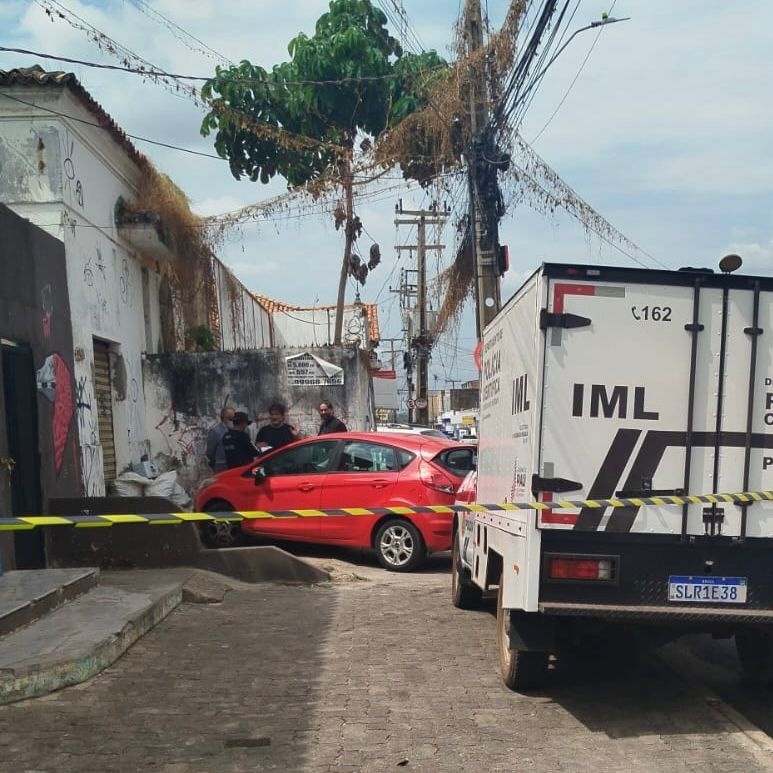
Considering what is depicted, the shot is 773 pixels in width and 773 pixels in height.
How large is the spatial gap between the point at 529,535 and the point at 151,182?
35.8 ft

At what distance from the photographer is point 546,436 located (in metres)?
4.79

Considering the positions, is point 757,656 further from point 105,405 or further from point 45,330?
point 105,405

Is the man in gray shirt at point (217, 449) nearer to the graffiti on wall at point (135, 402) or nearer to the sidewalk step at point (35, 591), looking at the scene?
the graffiti on wall at point (135, 402)

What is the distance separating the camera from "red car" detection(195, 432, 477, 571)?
9.91 m

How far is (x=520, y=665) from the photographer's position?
534 centimetres

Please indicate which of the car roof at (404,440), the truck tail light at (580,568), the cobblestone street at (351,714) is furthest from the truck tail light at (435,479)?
the truck tail light at (580,568)

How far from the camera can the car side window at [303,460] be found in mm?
10664

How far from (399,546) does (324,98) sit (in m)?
11.3

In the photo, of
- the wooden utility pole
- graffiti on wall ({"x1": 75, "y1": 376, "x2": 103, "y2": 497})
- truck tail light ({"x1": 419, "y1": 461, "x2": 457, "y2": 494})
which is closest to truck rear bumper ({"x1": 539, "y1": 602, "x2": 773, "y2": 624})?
truck tail light ({"x1": 419, "y1": 461, "x2": 457, "y2": 494})

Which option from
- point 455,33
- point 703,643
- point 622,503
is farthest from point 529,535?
point 455,33

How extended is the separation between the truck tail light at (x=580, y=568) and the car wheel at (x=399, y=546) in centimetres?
517

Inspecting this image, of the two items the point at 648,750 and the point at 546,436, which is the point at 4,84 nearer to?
the point at 546,436

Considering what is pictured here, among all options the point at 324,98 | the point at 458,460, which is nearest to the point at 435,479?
the point at 458,460

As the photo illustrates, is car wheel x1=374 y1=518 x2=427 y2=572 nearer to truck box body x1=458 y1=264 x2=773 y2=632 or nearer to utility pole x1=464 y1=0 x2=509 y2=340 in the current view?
utility pole x1=464 y1=0 x2=509 y2=340
